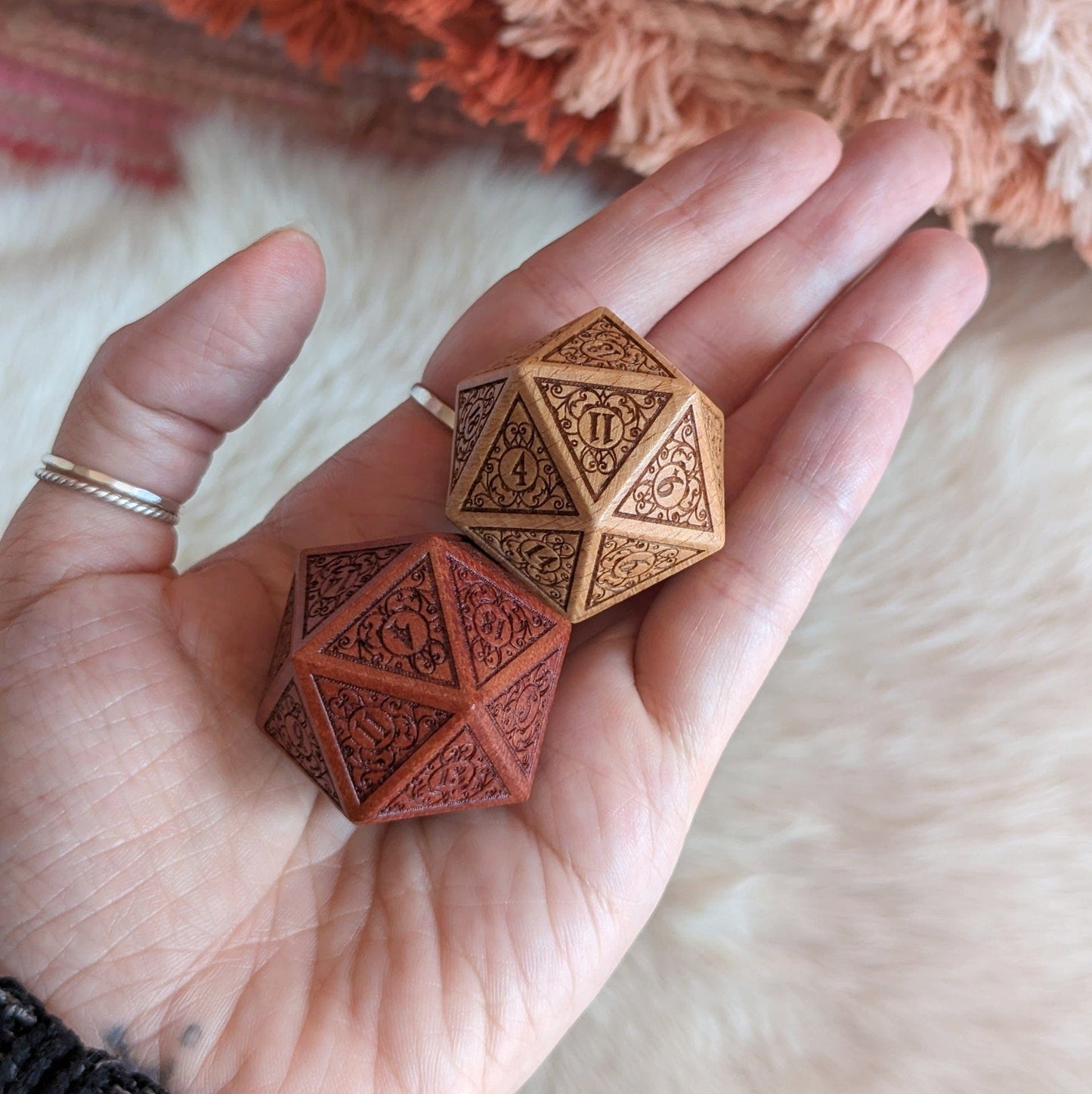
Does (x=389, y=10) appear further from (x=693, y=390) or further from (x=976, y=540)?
(x=976, y=540)

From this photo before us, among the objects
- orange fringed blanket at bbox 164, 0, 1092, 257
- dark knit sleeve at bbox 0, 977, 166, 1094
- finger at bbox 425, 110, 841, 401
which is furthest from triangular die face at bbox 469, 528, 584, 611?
orange fringed blanket at bbox 164, 0, 1092, 257

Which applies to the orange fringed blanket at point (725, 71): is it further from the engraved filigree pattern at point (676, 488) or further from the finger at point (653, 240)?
the engraved filigree pattern at point (676, 488)

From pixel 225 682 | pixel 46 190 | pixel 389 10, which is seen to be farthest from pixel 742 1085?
pixel 46 190

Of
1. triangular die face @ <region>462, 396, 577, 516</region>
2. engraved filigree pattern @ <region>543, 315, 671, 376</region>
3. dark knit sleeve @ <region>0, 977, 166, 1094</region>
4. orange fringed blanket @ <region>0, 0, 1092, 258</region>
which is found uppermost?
orange fringed blanket @ <region>0, 0, 1092, 258</region>

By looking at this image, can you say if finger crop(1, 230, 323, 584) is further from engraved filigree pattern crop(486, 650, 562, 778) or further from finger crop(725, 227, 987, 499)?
finger crop(725, 227, 987, 499)

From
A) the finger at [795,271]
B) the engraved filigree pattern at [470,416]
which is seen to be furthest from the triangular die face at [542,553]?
the finger at [795,271]

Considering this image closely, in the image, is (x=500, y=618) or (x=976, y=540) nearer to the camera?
(x=500, y=618)
